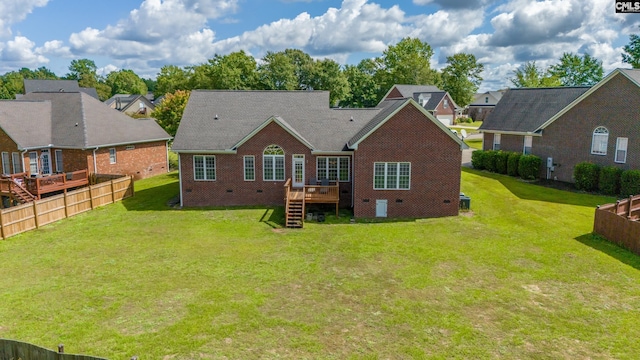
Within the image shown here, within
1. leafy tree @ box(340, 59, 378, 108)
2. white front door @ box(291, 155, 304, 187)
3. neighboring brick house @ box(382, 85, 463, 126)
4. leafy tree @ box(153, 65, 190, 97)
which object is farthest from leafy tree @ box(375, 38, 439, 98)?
white front door @ box(291, 155, 304, 187)

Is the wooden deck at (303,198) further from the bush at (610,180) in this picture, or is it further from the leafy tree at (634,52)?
the leafy tree at (634,52)

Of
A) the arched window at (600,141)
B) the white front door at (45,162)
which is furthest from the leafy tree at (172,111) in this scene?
the arched window at (600,141)

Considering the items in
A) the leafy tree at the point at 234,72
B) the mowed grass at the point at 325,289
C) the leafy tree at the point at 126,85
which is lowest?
the mowed grass at the point at 325,289

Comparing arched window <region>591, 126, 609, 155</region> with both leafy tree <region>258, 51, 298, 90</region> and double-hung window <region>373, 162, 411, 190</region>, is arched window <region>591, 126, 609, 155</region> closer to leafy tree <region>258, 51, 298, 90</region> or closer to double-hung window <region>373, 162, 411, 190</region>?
double-hung window <region>373, 162, 411, 190</region>

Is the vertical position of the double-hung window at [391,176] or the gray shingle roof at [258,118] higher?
the gray shingle roof at [258,118]

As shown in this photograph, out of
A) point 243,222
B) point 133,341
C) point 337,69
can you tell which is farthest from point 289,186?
point 337,69

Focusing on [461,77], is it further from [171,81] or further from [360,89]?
[171,81]
